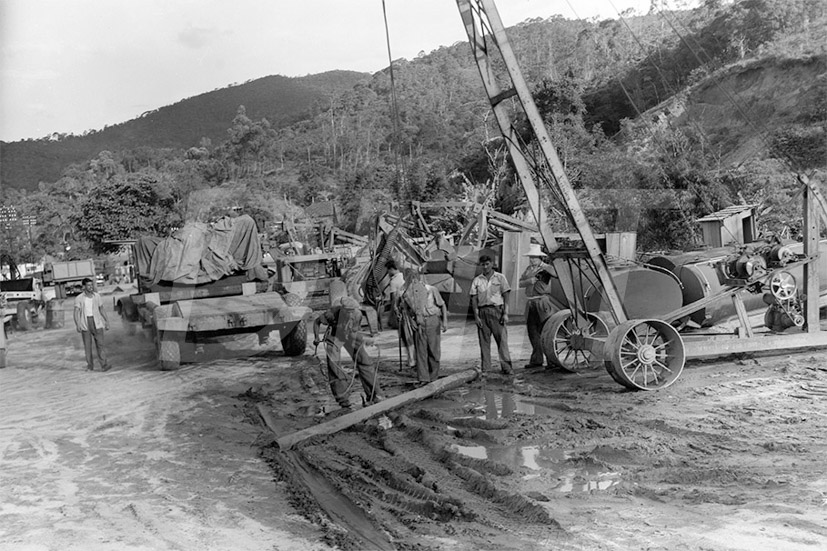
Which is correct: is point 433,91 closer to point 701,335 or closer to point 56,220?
point 56,220

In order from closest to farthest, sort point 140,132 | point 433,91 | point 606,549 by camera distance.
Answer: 1. point 606,549
2. point 433,91
3. point 140,132

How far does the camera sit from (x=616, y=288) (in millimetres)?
10727

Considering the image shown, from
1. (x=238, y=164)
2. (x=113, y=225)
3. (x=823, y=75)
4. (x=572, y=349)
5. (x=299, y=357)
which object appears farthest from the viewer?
(x=238, y=164)

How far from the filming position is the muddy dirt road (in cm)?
537

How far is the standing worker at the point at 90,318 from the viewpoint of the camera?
13.8 metres

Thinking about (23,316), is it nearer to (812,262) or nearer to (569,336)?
(569,336)

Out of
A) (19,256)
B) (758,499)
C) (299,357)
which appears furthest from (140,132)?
(758,499)

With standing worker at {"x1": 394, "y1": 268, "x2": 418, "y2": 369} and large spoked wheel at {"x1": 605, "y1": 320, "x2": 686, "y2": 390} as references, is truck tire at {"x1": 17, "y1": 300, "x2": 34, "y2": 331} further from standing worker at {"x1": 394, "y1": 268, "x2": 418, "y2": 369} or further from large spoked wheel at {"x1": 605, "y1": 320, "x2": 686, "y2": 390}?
large spoked wheel at {"x1": 605, "y1": 320, "x2": 686, "y2": 390}

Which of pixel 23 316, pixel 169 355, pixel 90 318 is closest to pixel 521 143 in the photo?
pixel 169 355

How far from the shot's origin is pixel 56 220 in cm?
6462

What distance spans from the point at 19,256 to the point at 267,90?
60.7 meters

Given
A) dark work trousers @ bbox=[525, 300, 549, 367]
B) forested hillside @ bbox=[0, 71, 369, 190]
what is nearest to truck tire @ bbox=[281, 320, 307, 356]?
dark work trousers @ bbox=[525, 300, 549, 367]

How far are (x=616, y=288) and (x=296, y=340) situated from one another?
239 inches

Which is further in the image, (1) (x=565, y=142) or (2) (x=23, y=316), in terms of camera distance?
(1) (x=565, y=142)
